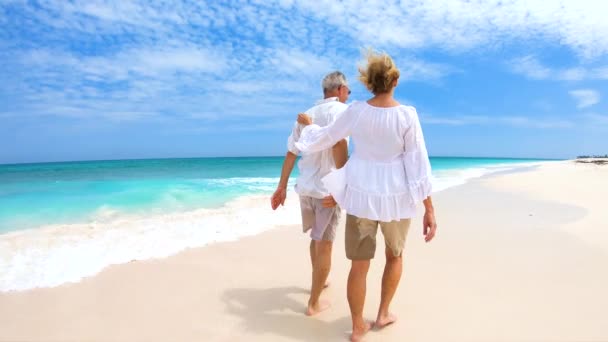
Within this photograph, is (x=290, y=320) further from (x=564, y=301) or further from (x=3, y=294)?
(x=3, y=294)

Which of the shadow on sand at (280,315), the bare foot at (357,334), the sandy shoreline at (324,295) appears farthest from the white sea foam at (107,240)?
the bare foot at (357,334)

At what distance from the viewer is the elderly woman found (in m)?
2.29

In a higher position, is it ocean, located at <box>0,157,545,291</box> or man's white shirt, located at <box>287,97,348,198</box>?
man's white shirt, located at <box>287,97,348,198</box>

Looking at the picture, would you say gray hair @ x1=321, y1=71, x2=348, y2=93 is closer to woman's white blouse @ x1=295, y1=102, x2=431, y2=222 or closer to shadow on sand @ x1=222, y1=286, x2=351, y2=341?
woman's white blouse @ x1=295, y1=102, x2=431, y2=222

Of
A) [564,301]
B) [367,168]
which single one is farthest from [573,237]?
[367,168]

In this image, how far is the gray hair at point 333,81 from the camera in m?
2.90

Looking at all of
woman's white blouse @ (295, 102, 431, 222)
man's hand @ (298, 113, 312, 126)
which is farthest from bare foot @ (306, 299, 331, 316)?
man's hand @ (298, 113, 312, 126)

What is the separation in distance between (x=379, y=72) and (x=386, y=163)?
581mm

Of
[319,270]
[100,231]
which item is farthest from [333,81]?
[100,231]

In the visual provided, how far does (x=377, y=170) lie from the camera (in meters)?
2.36

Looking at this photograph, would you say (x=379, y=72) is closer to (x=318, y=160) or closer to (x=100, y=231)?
(x=318, y=160)

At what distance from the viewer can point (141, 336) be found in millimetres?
2613

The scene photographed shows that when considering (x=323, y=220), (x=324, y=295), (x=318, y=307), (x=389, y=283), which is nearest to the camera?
(x=389, y=283)

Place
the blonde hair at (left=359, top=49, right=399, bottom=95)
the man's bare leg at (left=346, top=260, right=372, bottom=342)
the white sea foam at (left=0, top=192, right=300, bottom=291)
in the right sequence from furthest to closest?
1. the white sea foam at (left=0, top=192, right=300, bottom=291)
2. the man's bare leg at (left=346, top=260, right=372, bottom=342)
3. the blonde hair at (left=359, top=49, right=399, bottom=95)
